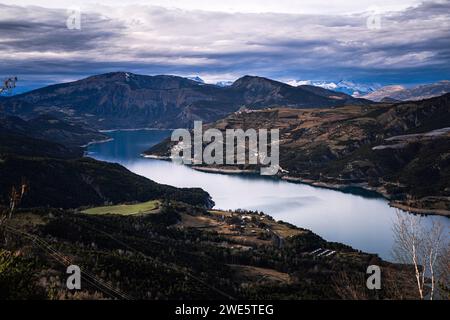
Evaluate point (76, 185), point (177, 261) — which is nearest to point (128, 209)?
point (76, 185)

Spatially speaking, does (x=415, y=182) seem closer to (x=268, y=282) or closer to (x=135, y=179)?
(x=135, y=179)

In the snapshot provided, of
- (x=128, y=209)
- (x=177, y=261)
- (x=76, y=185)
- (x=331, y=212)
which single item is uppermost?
(x=177, y=261)

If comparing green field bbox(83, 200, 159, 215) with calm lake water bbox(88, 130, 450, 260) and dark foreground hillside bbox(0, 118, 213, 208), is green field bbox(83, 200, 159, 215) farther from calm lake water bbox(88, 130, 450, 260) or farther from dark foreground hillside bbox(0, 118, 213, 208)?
calm lake water bbox(88, 130, 450, 260)

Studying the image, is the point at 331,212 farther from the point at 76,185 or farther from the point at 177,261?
the point at 177,261

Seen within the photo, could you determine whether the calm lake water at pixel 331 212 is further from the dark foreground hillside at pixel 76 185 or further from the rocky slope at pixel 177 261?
the dark foreground hillside at pixel 76 185

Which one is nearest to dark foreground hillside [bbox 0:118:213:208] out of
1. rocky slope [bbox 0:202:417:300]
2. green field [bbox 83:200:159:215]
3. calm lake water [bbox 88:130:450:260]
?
calm lake water [bbox 88:130:450:260]

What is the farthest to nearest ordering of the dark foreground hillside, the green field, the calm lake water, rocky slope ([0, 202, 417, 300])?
1. the dark foreground hillside
2. the calm lake water
3. the green field
4. rocky slope ([0, 202, 417, 300])

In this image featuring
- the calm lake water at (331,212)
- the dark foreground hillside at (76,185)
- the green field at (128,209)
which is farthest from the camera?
the dark foreground hillside at (76,185)

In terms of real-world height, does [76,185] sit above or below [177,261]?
below

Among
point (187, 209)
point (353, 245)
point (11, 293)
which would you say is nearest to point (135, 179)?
point (187, 209)

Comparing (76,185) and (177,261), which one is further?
(76,185)

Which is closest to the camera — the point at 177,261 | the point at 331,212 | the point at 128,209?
the point at 177,261

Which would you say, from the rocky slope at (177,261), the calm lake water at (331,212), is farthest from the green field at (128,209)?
the calm lake water at (331,212)
